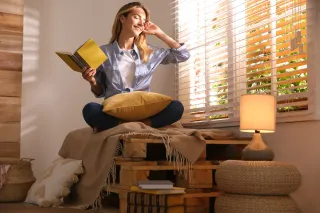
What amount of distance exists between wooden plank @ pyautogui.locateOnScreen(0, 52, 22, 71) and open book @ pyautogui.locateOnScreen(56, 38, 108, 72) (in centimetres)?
88

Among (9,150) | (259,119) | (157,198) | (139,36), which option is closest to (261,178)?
(259,119)

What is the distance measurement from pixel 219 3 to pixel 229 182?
154 centimetres

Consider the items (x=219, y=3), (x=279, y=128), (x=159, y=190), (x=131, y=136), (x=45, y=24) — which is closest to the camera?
(x=159, y=190)

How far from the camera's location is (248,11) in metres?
3.39

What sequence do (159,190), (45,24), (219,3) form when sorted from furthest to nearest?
(45,24) → (219,3) → (159,190)

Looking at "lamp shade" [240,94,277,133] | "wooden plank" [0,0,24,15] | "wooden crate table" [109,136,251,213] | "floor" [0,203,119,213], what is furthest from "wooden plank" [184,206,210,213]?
"wooden plank" [0,0,24,15]

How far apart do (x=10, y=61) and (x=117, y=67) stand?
2.80 ft

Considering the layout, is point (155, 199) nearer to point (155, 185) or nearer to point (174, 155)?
point (155, 185)

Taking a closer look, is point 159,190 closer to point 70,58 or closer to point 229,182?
point 229,182

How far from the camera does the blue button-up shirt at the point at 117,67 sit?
353cm

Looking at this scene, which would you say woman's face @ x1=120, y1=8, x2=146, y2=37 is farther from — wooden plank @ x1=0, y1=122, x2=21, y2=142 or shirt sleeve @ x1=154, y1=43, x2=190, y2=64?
wooden plank @ x1=0, y1=122, x2=21, y2=142

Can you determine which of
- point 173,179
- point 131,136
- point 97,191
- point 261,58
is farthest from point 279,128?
point 97,191

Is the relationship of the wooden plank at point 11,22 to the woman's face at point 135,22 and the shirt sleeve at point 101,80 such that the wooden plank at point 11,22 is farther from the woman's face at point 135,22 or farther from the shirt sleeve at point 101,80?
the woman's face at point 135,22

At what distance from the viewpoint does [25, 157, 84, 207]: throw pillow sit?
3029 millimetres
